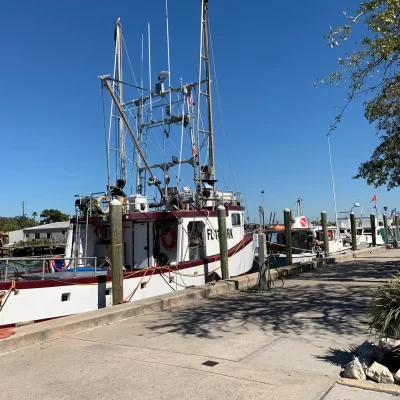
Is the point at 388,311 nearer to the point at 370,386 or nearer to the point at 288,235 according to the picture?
the point at 370,386

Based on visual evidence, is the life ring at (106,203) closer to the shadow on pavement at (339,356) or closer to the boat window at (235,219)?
the boat window at (235,219)

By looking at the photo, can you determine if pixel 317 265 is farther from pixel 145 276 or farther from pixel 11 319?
pixel 11 319

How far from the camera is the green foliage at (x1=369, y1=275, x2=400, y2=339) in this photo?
446 cm

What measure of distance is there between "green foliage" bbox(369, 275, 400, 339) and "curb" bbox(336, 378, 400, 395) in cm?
55

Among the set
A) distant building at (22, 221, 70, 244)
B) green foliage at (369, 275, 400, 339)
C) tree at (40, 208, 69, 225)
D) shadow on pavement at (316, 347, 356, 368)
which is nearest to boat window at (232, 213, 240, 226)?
shadow on pavement at (316, 347, 356, 368)

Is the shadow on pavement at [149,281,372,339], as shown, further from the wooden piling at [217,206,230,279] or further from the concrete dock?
the wooden piling at [217,206,230,279]

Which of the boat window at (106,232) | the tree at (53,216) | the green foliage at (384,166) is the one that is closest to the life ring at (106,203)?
the boat window at (106,232)

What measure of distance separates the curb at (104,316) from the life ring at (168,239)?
8.21ft

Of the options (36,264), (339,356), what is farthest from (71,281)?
(339,356)

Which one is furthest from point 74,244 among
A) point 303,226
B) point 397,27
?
point 303,226

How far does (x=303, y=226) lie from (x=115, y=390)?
22.8m

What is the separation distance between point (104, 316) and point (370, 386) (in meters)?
Result: 4.91

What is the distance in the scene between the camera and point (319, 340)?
611 cm

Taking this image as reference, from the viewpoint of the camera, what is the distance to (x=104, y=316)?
7664mm
